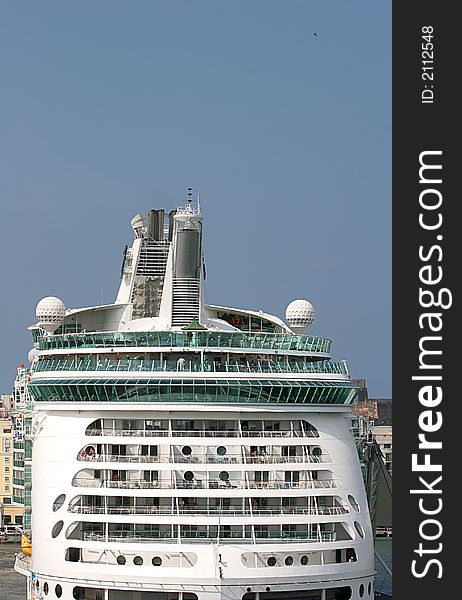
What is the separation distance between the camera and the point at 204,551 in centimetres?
3222

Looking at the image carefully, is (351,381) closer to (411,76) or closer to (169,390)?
(169,390)

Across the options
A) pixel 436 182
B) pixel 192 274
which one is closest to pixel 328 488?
pixel 192 274

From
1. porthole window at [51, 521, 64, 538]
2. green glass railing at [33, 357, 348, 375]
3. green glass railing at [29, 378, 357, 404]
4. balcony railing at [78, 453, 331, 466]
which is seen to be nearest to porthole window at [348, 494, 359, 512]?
balcony railing at [78, 453, 331, 466]

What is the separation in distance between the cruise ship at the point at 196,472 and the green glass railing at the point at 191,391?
0.04 metres

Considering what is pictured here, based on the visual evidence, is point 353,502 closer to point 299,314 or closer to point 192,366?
point 192,366

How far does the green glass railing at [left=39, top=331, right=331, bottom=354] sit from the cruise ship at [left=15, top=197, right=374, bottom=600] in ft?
0.14

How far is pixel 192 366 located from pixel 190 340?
1.13m

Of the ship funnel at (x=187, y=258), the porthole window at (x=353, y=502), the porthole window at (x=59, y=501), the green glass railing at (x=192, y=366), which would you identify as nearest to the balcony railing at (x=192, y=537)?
the porthole window at (x=59, y=501)

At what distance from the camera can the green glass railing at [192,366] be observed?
3497cm

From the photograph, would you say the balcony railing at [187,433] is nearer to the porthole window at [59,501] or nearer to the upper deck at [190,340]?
the porthole window at [59,501]

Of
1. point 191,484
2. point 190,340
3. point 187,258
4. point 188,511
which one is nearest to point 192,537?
point 188,511

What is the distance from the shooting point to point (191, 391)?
3428 cm

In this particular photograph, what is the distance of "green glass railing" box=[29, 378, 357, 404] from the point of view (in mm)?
34250

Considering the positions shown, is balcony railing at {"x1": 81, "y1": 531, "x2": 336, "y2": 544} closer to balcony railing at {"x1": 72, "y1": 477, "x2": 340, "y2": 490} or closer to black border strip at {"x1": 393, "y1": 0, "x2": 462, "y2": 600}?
balcony railing at {"x1": 72, "y1": 477, "x2": 340, "y2": 490}
